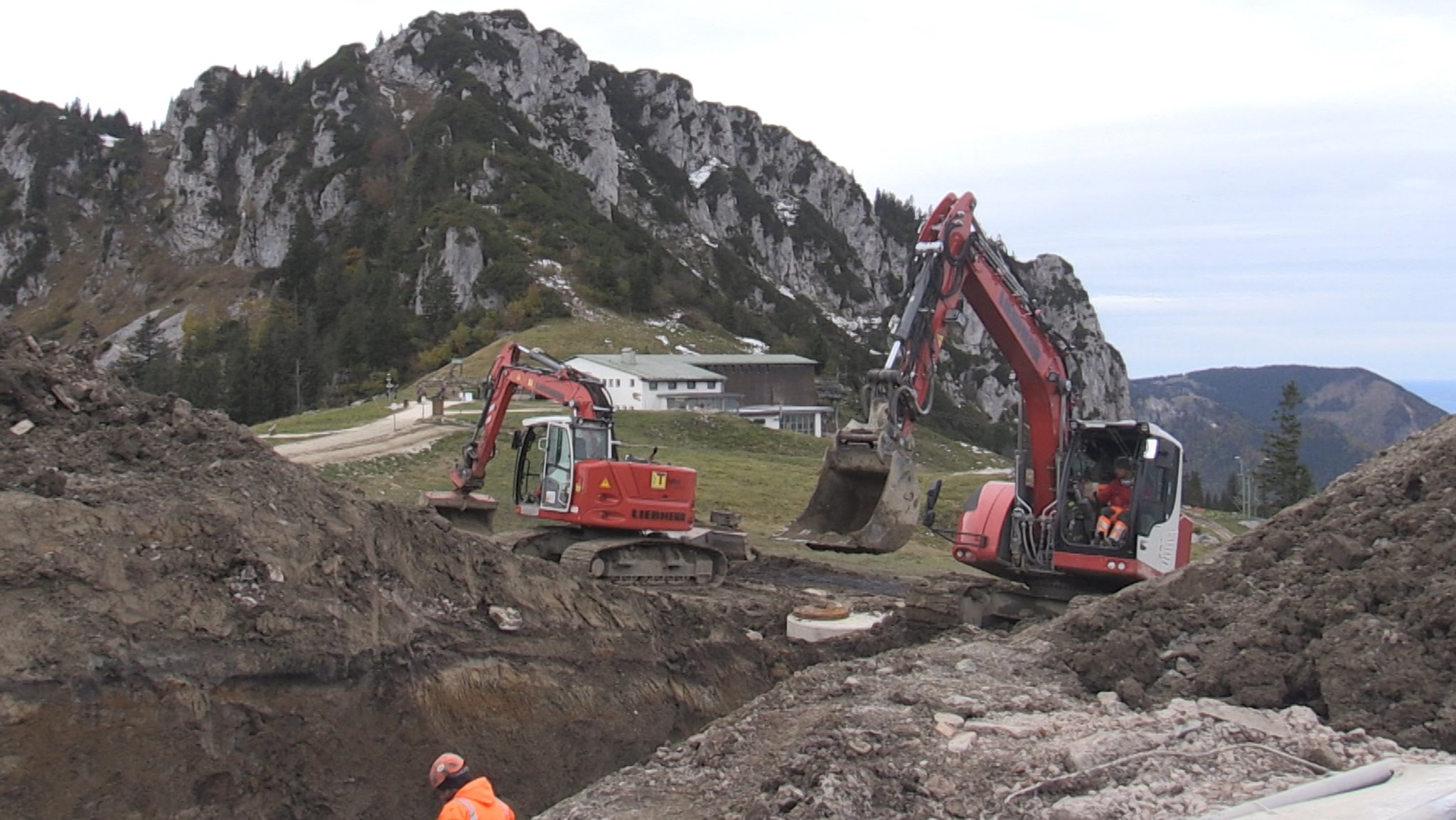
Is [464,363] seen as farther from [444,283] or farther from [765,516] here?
[765,516]

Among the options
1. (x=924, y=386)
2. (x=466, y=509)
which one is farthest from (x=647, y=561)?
(x=924, y=386)

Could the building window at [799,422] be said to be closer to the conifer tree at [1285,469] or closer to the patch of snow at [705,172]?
the conifer tree at [1285,469]

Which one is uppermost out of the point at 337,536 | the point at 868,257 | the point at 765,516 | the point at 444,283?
the point at 868,257

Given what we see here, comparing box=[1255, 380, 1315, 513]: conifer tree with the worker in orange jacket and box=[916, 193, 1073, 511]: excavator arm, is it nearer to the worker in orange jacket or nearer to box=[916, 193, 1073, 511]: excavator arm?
box=[916, 193, 1073, 511]: excavator arm

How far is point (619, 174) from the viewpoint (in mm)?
145750

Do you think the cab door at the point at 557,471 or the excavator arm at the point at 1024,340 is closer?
the excavator arm at the point at 1024,340

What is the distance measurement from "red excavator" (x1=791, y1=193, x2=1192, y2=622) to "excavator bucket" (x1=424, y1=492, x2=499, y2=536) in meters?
8.37

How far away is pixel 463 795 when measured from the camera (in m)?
6.97

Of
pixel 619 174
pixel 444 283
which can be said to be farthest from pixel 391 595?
pixel 619 174

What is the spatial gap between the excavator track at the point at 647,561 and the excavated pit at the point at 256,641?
4815mm

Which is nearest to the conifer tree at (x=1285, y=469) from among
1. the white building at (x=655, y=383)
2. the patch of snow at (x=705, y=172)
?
the white building at (x=655, y=383)

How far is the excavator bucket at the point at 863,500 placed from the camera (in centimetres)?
1157

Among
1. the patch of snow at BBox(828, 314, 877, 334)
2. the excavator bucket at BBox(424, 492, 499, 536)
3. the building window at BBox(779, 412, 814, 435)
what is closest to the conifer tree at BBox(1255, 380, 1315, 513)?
the building window at BBox(779, 412, 814, 435)

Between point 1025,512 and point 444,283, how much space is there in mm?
74591
